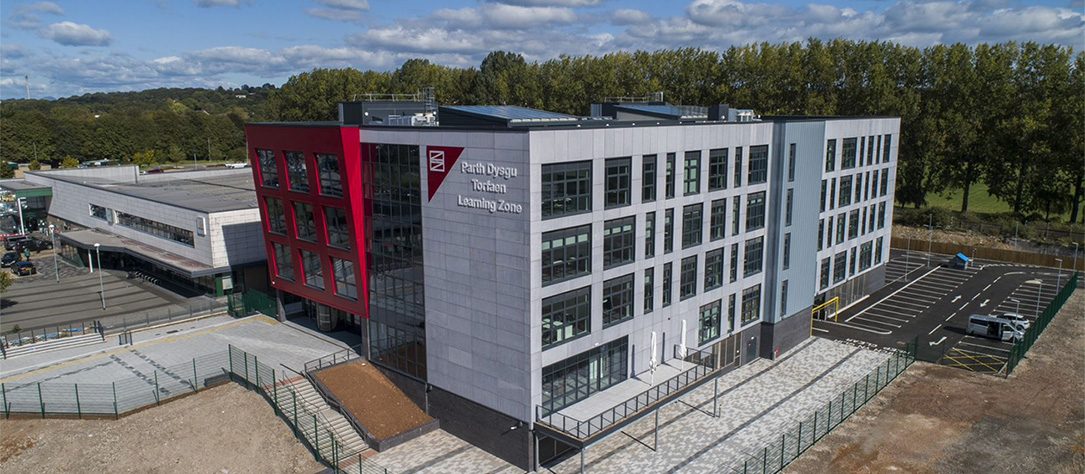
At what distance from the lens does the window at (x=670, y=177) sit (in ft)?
118

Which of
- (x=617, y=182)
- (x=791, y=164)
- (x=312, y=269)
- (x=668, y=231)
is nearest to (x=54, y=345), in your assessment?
(x=312, y=269)

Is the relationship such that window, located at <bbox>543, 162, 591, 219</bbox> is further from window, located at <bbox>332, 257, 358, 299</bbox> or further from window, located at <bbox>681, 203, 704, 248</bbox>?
window, located at <bbox>332, 257, 358, 299</bbox>

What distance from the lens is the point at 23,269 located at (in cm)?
6662

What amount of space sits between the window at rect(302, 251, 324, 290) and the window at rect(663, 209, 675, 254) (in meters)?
21.6

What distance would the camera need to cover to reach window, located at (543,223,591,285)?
30453 mm

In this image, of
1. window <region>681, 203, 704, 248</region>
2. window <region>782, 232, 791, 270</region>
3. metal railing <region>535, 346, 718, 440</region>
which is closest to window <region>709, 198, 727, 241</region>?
window <region>681, 203, 704, 248</region>

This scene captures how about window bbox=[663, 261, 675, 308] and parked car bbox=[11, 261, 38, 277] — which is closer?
window bbox=[663, 261, 675, 308]

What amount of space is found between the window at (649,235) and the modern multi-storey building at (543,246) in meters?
0.10

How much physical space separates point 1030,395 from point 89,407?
51.8 metres

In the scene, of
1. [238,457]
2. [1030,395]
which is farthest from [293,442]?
[1030,395]

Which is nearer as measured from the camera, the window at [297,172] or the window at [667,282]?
the window at [667,282]

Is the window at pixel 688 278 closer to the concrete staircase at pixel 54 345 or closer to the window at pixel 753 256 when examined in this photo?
the window at pixel 753 256

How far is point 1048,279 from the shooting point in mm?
65812

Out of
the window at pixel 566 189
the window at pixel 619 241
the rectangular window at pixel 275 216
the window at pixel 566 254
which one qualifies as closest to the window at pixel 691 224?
the window at pixel 619 241
